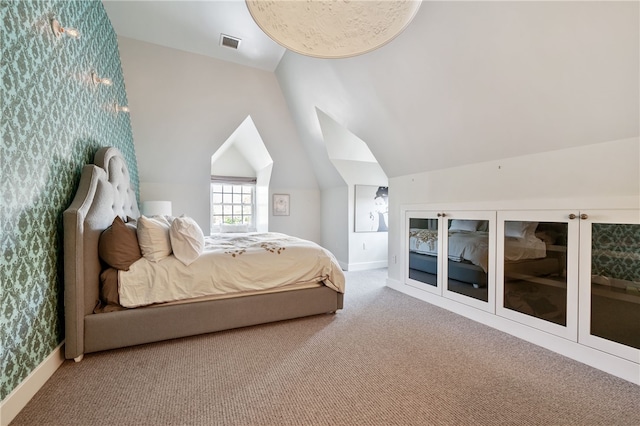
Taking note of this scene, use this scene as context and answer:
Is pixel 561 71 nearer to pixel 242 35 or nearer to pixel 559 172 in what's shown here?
pixel 559 172

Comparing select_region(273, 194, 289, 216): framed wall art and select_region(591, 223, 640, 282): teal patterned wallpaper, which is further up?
select_region(273, 194, 289, 216): framed wall art

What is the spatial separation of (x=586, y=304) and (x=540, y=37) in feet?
5.91

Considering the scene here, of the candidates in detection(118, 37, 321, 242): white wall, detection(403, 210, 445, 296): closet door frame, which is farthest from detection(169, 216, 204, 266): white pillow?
detection(403, 210, 445, 296): closet door frame

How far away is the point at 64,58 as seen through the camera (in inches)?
71.9

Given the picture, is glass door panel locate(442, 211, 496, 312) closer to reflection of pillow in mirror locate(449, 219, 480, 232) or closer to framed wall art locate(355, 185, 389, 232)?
reflection of pillow in mirror locate(449, 219, 480, 232)

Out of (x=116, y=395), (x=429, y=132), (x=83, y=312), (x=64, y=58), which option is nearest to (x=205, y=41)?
(x=64, y=58)

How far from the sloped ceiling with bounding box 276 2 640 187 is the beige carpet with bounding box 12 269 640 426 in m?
1.60

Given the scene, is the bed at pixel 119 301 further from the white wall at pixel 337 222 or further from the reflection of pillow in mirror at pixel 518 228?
the white wall at pixel 337 222

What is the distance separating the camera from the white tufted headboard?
1.70 meters

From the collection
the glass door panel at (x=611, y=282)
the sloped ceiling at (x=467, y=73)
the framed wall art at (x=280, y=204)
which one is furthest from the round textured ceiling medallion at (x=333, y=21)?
the framed wall art at (x=280, y=204)

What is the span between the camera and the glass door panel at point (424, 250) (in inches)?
121

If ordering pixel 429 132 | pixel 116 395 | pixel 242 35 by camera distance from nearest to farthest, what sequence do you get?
pixel 116 395 < pixel 429 132 < pixel 242 35

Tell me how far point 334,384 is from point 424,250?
6.95 ft

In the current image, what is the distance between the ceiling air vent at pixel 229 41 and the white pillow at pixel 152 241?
226cm
